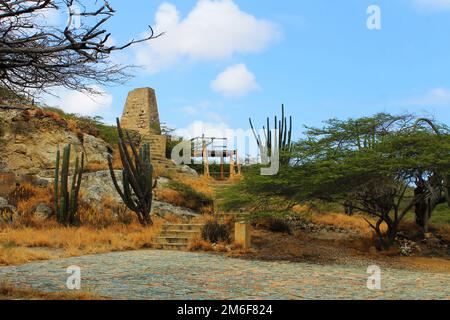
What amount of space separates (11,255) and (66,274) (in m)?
3.04

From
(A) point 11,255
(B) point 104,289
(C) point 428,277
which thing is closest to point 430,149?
(C) point 428,277

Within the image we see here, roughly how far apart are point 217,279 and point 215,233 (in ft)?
19.3

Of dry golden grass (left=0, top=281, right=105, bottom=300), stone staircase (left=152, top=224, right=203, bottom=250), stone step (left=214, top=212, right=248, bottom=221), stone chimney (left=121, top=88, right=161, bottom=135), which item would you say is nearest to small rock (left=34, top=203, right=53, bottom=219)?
stone staircase (left=152, top=224, right=203, bottom=250)

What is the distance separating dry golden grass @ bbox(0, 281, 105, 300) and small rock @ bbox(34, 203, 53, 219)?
11.3 m

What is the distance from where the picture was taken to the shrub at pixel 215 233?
47.1 ft

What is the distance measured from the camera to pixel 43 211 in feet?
58.9

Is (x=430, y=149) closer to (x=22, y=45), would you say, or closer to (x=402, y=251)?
(x=402, y=251)

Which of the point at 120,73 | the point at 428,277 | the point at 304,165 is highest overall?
the point at 120,73

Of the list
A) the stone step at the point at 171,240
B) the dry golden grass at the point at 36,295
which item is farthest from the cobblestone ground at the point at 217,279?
the stone step at the point at 171,240

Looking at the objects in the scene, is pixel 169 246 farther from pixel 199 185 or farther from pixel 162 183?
pixel 199 185

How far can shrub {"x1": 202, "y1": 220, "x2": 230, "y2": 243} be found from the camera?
14.4 metres

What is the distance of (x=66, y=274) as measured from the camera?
29.6 feet

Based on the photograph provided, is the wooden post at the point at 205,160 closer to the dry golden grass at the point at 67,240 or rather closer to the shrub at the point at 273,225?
the shrub at the point at 273,225

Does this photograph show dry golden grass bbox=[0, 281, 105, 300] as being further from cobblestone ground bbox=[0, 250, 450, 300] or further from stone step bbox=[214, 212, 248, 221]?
stone step bbox=[214, 212, 248, 221]
